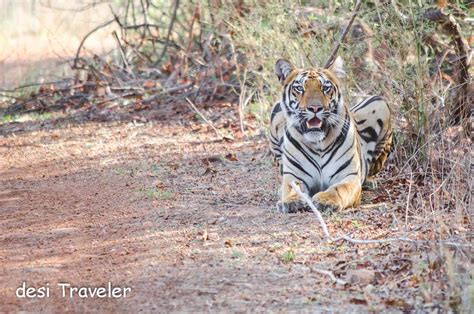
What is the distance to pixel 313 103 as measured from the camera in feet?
23.5

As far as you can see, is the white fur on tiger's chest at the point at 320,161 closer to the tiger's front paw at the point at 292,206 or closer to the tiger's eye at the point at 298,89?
the tiger's eye at the point at 298,89

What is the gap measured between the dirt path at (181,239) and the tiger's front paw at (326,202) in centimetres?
12

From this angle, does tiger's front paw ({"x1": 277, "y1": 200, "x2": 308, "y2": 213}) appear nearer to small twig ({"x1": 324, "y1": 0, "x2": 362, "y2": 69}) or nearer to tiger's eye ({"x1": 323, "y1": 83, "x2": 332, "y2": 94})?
tiger's eye ({"x1": 323, "y1": 83, "x2": 332, "y2": 94})

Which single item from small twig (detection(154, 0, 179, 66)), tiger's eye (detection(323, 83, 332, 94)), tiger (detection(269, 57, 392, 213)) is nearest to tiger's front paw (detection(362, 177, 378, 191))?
tiger (detection(269, 57, 392, 213))

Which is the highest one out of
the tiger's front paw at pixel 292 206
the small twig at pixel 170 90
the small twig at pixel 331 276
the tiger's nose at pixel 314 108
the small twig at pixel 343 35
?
the small twig at pixel 343 35

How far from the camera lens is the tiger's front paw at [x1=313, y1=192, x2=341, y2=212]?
22.4 feet

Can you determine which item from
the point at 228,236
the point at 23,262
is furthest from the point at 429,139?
the point at 23,262

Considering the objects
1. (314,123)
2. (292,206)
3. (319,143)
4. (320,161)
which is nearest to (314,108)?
(314,123)

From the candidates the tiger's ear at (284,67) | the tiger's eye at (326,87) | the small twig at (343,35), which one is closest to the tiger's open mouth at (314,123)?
the tiger's eye at (326,87)

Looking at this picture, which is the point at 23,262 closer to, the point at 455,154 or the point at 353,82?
the point at 455,154

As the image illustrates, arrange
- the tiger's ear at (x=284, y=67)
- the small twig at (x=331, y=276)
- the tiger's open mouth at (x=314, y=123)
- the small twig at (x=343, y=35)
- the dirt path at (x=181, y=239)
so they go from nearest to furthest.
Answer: the dirt path at (x=181, y=239) < the small twig at (x=331, y=276) < the tiger's open mouth at (x=314, y=123) < the tiger's ear at (x=284, y=67) < the small twig at (x=343, y=35)

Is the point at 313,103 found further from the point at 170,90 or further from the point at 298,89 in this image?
A: the point at 170,90

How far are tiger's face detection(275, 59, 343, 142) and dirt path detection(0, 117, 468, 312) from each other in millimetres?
653

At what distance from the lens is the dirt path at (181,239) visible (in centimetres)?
496
